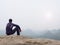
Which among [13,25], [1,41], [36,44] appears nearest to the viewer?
[36,44]

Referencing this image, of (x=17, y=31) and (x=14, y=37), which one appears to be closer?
(x=14, y=37)

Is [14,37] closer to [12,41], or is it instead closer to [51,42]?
[12,41]

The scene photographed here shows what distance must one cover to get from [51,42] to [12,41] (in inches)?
142

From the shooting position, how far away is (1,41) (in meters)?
29.0

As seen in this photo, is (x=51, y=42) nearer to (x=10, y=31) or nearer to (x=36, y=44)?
(x=36, y=44)

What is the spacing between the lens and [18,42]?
90.7 ft

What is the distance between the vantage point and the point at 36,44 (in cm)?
2711

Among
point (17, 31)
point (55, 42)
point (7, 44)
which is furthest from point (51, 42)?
point (17, 31)

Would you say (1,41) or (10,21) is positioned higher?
(10,21)

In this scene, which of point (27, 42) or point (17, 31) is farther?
point (17, 31)

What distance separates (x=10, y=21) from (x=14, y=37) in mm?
3432

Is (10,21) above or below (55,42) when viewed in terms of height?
above

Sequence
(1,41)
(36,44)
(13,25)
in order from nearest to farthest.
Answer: (36,44) → (1,41) → (13,25)

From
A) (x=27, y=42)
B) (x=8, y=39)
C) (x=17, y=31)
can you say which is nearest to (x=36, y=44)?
(x=27, y=42)
